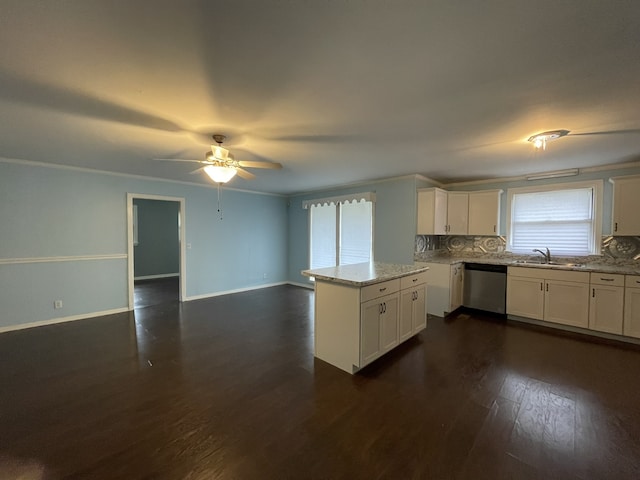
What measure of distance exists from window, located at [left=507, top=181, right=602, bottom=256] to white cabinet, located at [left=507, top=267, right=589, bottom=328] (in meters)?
0.74

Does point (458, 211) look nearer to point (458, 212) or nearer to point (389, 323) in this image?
point (458, 212)

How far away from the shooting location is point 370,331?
274cm

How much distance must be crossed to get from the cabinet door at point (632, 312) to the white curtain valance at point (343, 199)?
367 centimetres

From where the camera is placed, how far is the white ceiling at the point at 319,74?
122 cm

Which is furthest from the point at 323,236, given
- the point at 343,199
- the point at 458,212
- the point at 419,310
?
the point at 419,310

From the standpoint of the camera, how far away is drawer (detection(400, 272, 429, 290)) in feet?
10.4

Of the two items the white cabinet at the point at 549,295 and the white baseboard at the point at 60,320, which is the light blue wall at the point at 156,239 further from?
the white cabinet at the point at 549,295

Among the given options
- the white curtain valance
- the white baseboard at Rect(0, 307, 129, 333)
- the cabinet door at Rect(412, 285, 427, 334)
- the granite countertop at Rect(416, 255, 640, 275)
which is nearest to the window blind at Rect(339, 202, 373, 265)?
the white curtain valance

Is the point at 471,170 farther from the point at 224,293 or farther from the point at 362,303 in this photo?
the point at 224,293

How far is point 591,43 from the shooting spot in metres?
1.38

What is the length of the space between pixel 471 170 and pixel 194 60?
4114 millimetres

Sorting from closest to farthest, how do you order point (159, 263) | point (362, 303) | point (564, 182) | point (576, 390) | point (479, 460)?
1. point (479, 460)
2. point (576, 390)
3. point (362, 303)
4. point (564, 182)
5. point (159, 263)

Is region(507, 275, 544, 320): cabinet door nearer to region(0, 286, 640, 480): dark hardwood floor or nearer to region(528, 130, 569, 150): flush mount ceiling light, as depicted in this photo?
region(0, 286, 640, 480): dark hardwood floor

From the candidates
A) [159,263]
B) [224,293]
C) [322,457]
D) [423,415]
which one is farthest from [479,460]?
[159,263]
